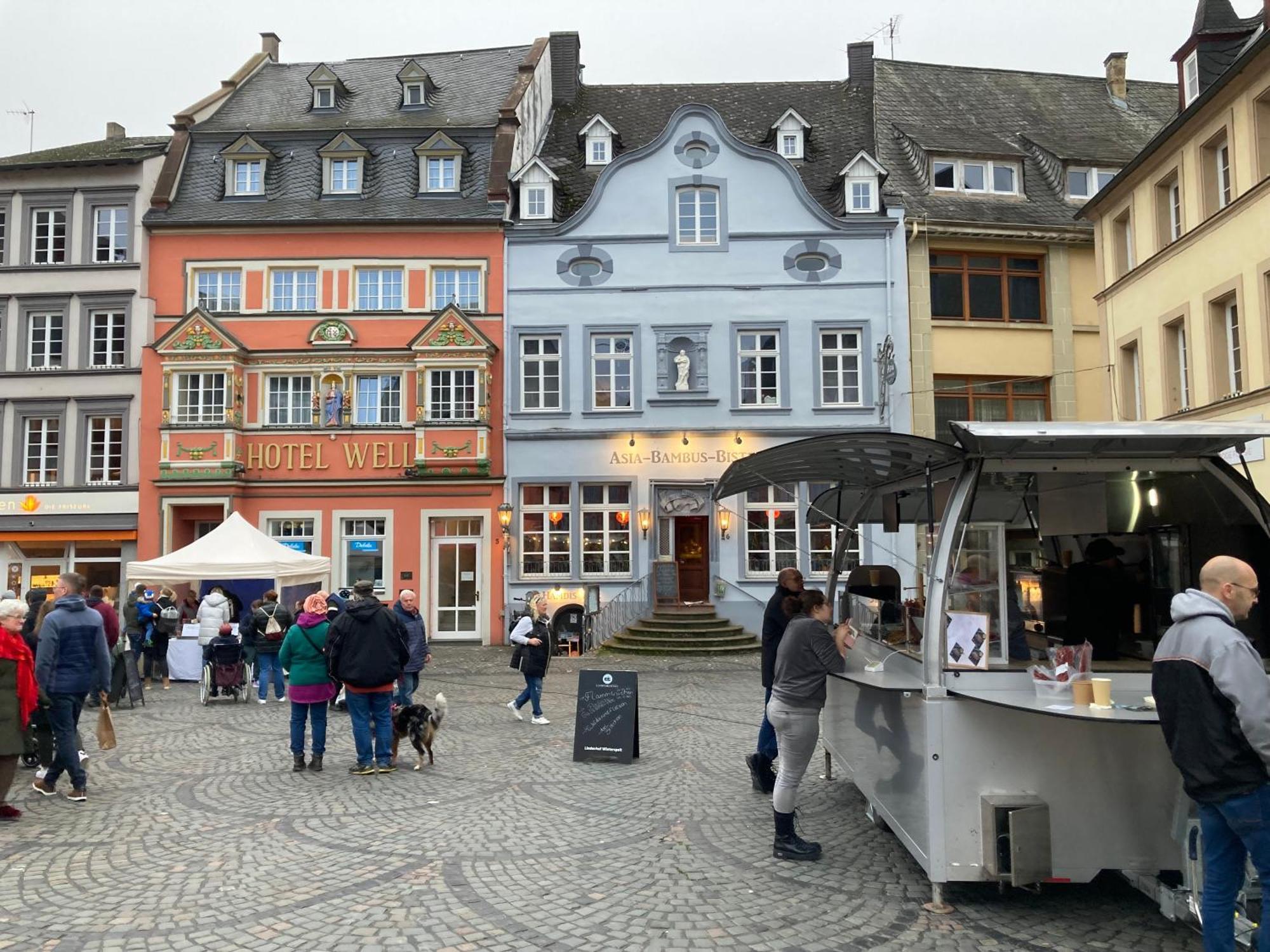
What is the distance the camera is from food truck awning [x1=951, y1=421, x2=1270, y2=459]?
210 inches

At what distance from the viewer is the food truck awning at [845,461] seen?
591cm

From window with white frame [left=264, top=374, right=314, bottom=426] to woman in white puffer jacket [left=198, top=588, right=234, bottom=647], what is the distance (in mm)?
8764

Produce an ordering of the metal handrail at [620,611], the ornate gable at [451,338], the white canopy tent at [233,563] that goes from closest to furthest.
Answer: the white canopy tent at [233,563], the metal handrail at [620,611], the ornate gable at [451,338]

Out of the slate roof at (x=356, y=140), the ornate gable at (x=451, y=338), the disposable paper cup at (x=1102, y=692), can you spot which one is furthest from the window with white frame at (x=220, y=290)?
the disposable paper cup at (x=1102, y=692)

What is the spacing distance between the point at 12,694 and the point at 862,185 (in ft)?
Result: 67.9

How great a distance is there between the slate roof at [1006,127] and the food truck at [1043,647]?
18.2 m

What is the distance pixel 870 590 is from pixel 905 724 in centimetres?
329

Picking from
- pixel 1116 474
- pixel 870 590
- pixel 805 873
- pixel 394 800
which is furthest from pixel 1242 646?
pixel 394 800

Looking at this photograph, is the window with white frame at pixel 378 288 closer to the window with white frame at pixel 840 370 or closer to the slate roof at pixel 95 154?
the slate roof at pixel 95 154

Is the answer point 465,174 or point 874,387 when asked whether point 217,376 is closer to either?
point 465,174

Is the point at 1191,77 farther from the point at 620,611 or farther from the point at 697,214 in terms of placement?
the point at 620,611

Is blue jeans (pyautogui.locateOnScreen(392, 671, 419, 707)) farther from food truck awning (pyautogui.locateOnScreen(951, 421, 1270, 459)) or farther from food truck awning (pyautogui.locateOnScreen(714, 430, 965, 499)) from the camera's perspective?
food truck awning (pyautogui.locateOnScreen(951, 421, 1270, 459))

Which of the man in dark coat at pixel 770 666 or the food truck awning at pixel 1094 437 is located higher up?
the food truck awning at pixel 1094 437

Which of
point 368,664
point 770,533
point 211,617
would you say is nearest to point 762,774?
point 368,664
